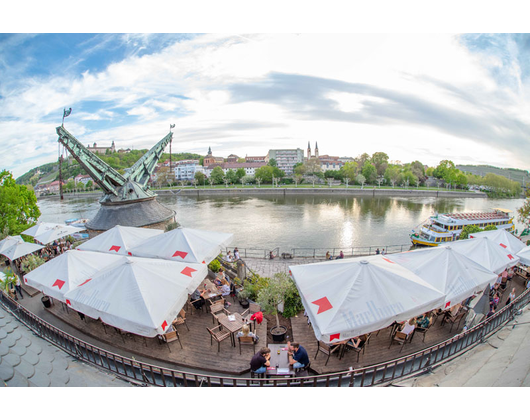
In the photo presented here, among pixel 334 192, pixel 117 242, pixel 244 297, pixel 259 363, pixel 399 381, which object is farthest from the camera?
pixel 334 192

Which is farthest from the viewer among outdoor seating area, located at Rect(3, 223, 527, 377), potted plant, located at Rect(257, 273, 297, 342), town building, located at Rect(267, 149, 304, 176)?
town building, located at Rect(267, 149, 304, 176)

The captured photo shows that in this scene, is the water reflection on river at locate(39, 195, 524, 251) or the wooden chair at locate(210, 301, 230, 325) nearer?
the wooden chair at locate(210, 301, 230, 325)

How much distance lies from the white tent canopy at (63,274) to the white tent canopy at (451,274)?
29.3ft

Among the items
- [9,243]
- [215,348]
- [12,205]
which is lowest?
[215,348]

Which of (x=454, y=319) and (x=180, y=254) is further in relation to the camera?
(x=180, y=254)

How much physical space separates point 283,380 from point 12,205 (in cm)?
2156

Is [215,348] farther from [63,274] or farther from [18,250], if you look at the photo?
[18,250]

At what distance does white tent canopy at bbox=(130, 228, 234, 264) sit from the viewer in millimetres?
8766

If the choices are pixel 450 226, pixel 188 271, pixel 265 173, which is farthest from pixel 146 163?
pixel 265 173

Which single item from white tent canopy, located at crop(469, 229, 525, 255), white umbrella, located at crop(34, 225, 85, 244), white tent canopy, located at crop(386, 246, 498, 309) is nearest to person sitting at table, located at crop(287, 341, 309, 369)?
white tent canopy, located at crop(386, 246, 498, 309)

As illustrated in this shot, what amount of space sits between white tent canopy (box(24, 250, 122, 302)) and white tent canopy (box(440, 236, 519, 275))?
12.3m

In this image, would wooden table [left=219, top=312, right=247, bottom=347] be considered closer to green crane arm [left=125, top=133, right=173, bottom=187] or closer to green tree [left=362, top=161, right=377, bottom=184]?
green crane arm [left=125, top=133, right=173, bottom=187]

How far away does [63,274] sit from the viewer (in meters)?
7.24
